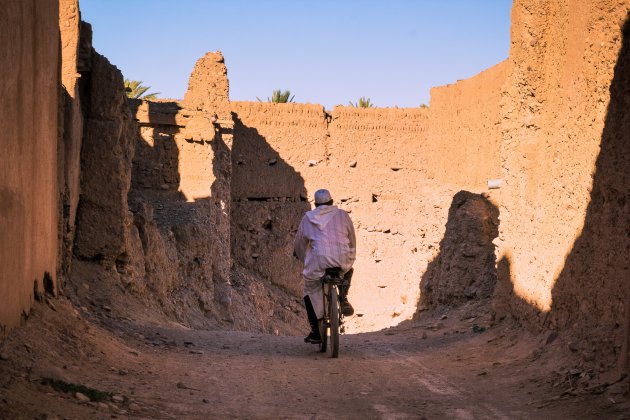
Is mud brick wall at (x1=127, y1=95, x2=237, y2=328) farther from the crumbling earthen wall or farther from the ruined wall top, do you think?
the crumbling earthen wall

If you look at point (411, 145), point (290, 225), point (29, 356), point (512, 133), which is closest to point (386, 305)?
point (290, 225)

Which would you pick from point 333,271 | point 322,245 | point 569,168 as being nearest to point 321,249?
point 322,245

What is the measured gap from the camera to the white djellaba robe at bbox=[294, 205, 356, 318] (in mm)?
8398

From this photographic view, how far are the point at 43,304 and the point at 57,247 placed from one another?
→ 1.99 m

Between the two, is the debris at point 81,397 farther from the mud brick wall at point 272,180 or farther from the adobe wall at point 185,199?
the mud brick wall at point 272,180

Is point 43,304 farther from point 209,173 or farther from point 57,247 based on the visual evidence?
point 209,173

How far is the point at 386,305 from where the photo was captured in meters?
23.1

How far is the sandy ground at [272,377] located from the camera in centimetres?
506

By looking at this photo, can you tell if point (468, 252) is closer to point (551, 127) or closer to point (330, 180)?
point (551, 127)

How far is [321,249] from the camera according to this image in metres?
8.45

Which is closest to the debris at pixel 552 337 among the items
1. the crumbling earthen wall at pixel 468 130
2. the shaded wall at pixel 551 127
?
the shaded wall at pixel 551 127

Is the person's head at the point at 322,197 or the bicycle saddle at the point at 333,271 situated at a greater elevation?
the person's head at the point at 322,197

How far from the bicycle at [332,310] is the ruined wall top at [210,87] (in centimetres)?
1260

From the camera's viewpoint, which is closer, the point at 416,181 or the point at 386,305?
the point at 386,305
